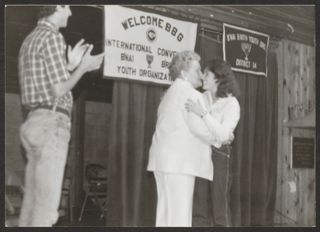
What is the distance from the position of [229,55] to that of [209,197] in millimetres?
1182

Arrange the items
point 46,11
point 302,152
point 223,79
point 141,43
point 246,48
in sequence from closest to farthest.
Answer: point 46,11 < point 223,79 < point 141,43 < point 302,152 < point 246,48

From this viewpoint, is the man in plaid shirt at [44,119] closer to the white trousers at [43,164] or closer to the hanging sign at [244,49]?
the white trousers at [43,164]

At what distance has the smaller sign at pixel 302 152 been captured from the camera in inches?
155

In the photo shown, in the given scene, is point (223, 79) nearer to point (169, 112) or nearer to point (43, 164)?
point (169, 112)

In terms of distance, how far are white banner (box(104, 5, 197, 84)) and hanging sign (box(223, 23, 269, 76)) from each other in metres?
0.33

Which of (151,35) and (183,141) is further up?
(151,35)

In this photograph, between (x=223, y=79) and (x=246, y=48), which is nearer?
(x=223, y=79)

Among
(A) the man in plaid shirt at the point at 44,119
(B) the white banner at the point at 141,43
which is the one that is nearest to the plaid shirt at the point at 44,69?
(A) the man in plaid shirt at the point at 44,119

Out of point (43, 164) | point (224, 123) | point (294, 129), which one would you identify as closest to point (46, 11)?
point (43, 164)

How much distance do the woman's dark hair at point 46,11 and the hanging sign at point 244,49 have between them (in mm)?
1467

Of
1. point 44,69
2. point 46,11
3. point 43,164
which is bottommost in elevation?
point 43,164

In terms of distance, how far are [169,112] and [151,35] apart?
3.05ft

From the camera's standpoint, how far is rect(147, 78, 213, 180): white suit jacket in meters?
3.01

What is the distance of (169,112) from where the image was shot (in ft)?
10.0
